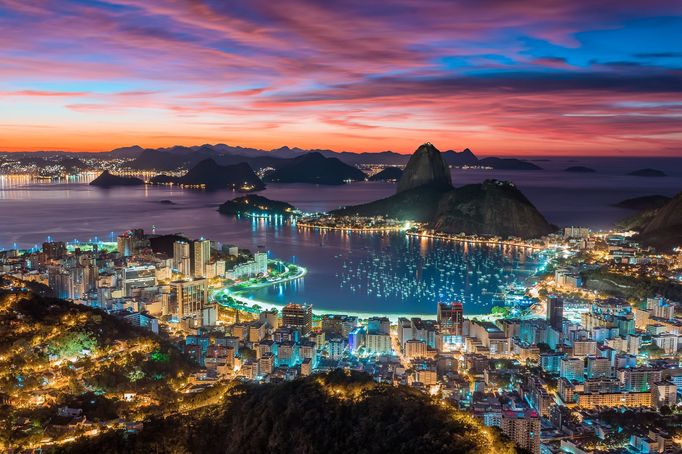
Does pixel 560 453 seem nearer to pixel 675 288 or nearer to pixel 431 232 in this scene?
pixel 675 288

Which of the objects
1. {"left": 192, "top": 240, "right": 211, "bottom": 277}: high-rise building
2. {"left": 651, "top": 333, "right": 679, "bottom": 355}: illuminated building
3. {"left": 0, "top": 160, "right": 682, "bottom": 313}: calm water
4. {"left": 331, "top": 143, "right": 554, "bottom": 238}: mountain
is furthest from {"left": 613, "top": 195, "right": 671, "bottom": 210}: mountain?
{"left": 192, "top": 240, "right": 211, "bottom": 277}: high-rise building

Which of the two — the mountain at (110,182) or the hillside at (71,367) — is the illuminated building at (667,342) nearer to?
the hillside at (71,367)

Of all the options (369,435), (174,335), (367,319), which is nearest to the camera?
(369,435)

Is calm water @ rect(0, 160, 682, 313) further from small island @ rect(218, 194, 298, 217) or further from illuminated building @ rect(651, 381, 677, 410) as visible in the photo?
illuminated building @ rect(651, 381, 677, 410)

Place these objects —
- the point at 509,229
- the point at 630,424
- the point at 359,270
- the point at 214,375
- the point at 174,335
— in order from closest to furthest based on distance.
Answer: the point at 630,424 < the point at 214,375 < the point at 174,335 < the point at 359,270 < the point at 509,229

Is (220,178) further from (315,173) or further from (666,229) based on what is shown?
(666,229)

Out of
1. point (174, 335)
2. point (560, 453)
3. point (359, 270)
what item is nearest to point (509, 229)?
point (359, 270)
